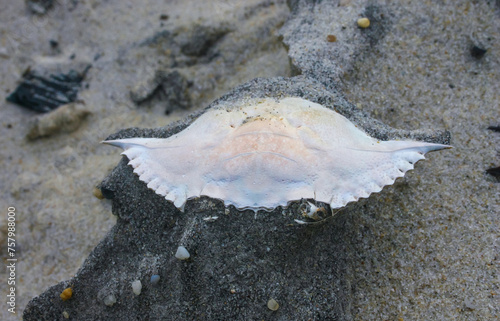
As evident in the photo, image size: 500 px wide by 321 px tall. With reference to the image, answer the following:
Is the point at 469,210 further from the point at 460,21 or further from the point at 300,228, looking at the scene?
the point at 460,21

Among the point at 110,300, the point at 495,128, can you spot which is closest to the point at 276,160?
the point at 110,300

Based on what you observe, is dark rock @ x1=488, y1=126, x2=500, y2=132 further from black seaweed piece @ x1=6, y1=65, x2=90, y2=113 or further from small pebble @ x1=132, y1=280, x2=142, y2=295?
black seaweed piece @ x1=6, y1=65, x2=90, y2=113

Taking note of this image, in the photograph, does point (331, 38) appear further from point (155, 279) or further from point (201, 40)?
point (155, 279)

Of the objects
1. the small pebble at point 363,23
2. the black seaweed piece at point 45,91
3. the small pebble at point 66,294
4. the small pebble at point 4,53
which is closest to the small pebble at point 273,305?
the small pebble at point 66,294

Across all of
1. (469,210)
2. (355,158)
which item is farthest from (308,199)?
(469,210)

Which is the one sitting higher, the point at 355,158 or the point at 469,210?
the point at 355,158

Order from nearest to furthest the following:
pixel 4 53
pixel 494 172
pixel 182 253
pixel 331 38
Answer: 1. pixel 182 253
2. pixel 494 172
3. pixel 331 38
4. pixel 4 53
